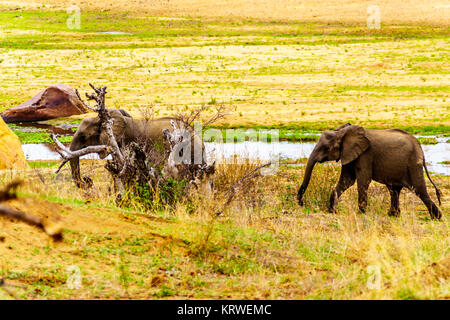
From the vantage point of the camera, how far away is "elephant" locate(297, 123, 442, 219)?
13.3 metres

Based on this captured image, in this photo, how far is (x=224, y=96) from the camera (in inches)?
1260

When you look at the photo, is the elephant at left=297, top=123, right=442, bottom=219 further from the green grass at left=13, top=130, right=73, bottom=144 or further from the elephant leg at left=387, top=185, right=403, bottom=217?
the green grass at left=13, top=130, right=73, bottom=144

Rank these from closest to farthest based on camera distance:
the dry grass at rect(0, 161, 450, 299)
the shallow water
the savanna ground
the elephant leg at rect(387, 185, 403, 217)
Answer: the dry grass at rect(0, 161, 450, 299) → the savanna ground → the elephant leg at rect(387, 185, 403, 217) → the shallow water

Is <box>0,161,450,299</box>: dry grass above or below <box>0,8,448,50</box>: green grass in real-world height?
below

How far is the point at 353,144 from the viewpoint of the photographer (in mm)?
13359

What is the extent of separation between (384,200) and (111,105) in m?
18.7

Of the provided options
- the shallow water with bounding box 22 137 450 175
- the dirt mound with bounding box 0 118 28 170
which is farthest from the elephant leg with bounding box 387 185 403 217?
the dirt mound with bounding box 0 118 28 170

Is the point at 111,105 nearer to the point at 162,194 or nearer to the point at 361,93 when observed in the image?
the point at 361,93

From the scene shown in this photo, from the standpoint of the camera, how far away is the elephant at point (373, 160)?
13.3m

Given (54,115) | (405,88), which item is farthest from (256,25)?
(54,115)

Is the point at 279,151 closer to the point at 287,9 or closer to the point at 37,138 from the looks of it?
the point at 37,138

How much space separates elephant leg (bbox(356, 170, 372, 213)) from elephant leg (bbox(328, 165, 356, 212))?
251 millimetres

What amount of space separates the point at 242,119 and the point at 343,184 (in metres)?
13.9

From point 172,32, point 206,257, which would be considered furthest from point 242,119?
point 172,32
